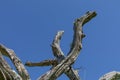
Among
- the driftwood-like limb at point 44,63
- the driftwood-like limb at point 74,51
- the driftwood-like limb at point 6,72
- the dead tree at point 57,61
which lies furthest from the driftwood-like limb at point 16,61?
the driftwood-like limb at point 44,63

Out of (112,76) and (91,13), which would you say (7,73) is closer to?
(91,13)

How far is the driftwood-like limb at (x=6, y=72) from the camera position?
7160mm

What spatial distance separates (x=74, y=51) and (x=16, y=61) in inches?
53.6

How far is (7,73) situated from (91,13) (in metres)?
2.63

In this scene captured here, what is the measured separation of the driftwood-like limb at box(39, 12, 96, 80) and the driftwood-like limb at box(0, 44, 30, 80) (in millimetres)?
429

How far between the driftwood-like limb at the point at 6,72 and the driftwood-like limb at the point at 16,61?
0.23m

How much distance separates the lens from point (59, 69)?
291 inches

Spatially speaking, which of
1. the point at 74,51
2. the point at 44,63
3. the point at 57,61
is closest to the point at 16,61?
the point at 57,61

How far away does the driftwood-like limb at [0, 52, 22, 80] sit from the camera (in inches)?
282

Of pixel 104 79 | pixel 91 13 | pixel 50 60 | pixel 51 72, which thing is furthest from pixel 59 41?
pixel 104 79

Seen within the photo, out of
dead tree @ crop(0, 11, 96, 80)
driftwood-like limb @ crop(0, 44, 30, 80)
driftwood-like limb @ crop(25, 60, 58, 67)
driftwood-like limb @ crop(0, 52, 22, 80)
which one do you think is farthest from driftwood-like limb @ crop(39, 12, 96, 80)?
driftwood-like limb @ crop(25, 60, 58, 67)

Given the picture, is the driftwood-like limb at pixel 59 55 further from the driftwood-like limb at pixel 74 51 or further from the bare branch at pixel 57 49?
the driftwood-like limb at pixel 74 51

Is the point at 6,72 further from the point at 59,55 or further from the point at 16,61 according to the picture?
the point at 59,55

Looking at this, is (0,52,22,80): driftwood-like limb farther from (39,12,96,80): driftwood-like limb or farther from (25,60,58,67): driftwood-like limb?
(25,60,58,67): driftwood-like limb
